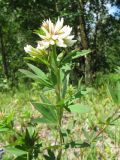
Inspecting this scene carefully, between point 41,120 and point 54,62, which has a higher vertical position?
point 54,62

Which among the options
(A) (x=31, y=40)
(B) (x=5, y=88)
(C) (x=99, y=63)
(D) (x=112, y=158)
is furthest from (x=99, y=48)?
(D) (x=112, y=158)

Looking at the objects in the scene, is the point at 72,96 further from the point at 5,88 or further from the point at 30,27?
the point at 30,27

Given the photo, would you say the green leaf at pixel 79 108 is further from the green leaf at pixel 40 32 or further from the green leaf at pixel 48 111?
the green leaf at pixel 40 32

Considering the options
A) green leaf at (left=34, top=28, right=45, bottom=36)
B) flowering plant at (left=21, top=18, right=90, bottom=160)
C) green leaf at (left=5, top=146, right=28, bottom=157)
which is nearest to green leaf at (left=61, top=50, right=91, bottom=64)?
flowering plant at (left=21, top=18, right=90, bottom=160)

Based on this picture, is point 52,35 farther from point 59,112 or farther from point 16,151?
point 16,151

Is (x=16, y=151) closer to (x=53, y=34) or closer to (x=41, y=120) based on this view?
(x=41, y=120)

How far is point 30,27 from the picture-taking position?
623 inches

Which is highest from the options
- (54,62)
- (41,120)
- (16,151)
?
(54,62)

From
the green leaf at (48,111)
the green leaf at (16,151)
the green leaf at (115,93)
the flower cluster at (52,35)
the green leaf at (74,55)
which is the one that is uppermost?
the flower cluster at (52,35)

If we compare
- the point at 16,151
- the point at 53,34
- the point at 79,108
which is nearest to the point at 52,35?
the point at 53,34

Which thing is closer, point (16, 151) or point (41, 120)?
point (41, 120)

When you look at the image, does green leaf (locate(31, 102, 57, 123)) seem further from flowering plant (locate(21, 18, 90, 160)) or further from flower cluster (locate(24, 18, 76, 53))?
flower cluster (locate(24, 18, 76, 53))

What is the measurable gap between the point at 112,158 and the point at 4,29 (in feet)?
62.1

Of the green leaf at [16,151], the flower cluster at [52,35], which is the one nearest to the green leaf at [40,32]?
the flower cluster at [52,35]
